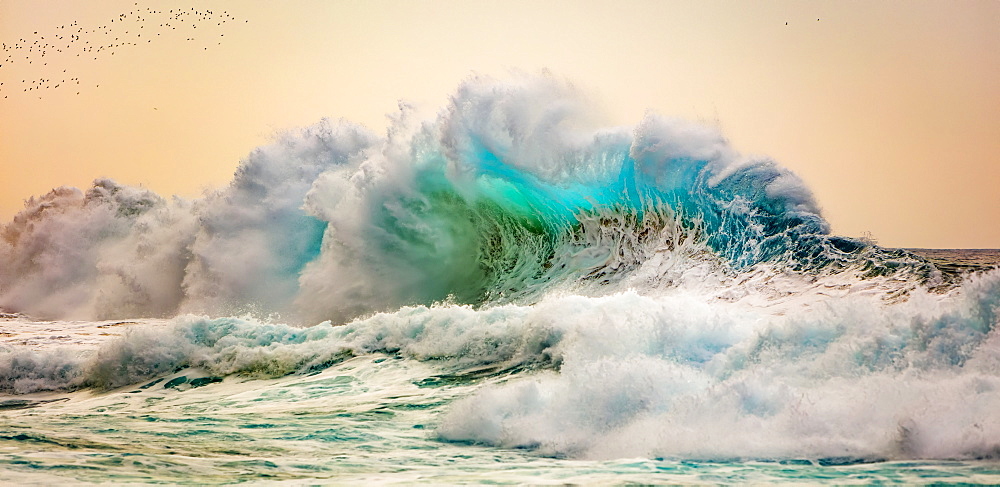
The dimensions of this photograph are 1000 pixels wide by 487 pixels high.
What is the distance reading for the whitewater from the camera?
507cm

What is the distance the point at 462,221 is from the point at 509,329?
620 centimetres

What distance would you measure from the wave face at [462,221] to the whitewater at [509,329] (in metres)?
0.05

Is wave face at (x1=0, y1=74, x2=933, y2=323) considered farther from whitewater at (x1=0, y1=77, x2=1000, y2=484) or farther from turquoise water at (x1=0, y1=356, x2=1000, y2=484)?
turquoise water at (x1=0, y1=356, x2=1000, y2=484)

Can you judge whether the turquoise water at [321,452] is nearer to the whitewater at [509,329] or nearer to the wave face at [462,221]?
the whitewater at [509,329]

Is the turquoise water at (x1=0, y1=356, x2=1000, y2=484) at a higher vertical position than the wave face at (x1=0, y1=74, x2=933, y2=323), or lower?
lower

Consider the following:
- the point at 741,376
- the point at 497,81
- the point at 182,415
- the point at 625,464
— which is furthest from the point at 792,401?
the point at 497,81

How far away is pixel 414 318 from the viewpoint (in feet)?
33.0

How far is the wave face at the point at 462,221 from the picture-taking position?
454 inches

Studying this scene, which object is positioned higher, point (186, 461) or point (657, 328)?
point (657, 328)

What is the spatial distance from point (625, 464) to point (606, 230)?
847 cm

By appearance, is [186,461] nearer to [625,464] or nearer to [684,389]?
[625,464]

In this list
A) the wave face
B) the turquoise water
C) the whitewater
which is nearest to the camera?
the turquoise water

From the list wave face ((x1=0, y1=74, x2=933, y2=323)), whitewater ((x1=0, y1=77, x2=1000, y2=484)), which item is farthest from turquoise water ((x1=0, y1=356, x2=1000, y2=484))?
wave face ((x1=0, y1=74, x2=933, y2=323))

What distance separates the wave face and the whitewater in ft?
0.15
